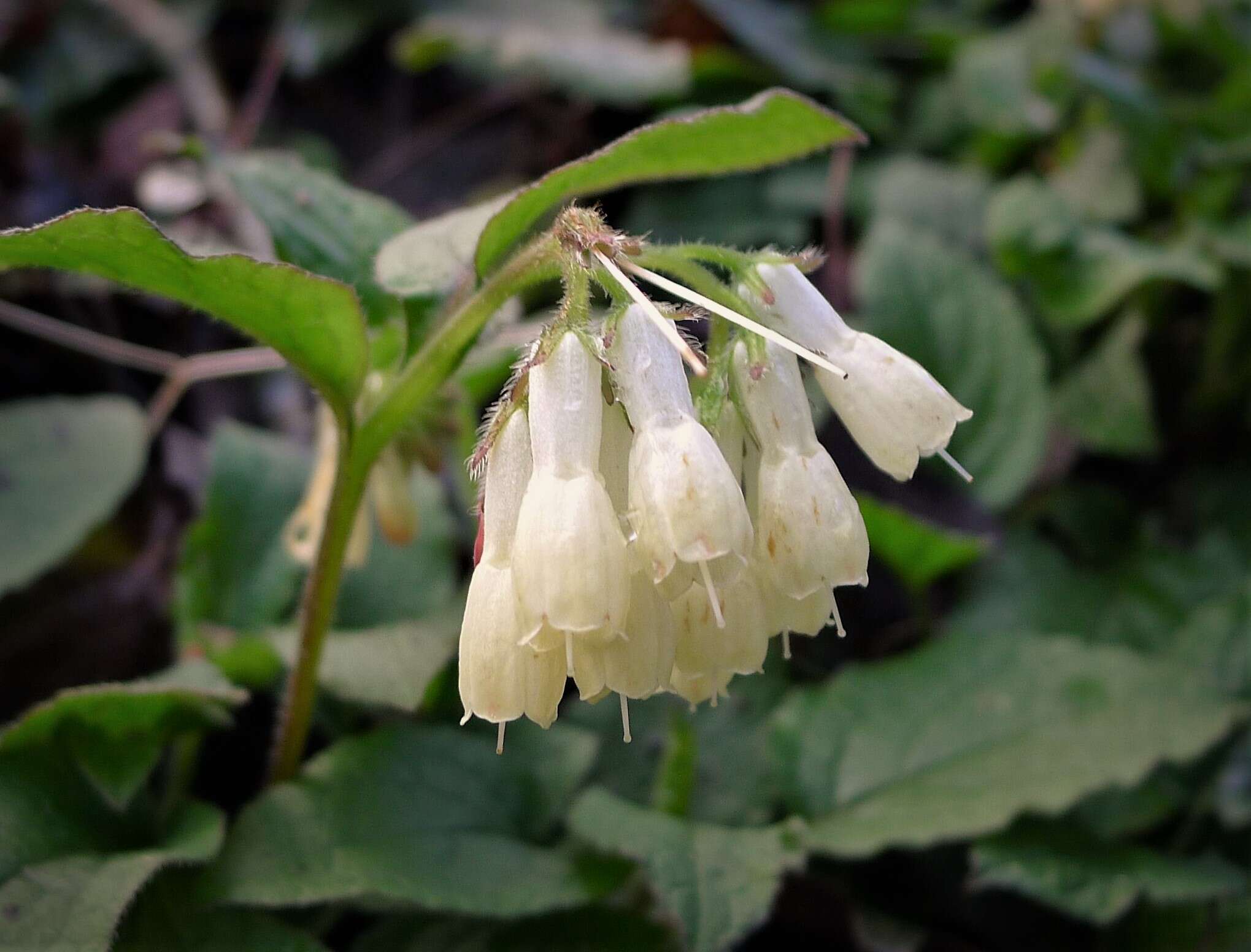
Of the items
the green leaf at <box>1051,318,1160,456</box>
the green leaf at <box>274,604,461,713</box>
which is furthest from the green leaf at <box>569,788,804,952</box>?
the green leaf at <box>1051,318,1160,456</box>

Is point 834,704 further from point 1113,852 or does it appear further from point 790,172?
point 790,172

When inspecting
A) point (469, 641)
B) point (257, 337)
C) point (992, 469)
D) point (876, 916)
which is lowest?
point (876, 916)

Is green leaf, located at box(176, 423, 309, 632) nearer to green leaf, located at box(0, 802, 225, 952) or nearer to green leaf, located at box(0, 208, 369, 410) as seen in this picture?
green leaf, located at box(0, 802, 225, 952)

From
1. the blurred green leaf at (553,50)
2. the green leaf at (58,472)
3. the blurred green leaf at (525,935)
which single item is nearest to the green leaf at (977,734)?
the blurred green leaf at (525,935)

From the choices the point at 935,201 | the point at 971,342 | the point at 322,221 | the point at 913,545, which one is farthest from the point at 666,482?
the point at 935,201

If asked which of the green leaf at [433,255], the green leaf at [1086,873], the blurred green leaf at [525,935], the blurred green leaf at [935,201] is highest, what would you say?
the green leaf at [433,255]

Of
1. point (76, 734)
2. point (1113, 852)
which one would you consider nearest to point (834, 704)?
point (1113, 852)

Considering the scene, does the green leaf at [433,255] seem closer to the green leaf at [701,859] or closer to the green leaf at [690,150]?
the green leaf at [690,150]
